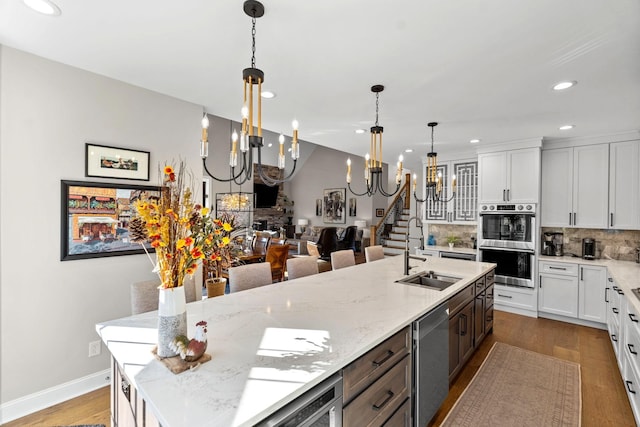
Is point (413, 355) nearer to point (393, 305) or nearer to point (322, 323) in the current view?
point (393, 305)

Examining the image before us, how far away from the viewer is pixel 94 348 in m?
2.54

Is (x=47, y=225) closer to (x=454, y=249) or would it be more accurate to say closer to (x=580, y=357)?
(x=580, y=357)

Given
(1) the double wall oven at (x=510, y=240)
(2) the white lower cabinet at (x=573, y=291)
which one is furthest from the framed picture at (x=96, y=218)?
(2) the white lower cabinet at (x=573, y=291)

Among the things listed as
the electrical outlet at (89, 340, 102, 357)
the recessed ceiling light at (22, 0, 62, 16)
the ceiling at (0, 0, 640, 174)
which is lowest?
the electrical outlet at (89, 340, 102, 357)

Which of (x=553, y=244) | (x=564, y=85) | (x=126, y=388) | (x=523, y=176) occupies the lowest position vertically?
(x=126, y=388)

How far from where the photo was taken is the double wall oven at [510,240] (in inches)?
174

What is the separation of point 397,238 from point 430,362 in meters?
7.03

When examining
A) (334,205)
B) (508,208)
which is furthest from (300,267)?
(334,205)

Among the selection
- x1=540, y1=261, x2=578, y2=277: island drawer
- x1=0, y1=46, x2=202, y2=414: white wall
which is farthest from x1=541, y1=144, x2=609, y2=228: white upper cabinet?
x1=0, y1=46, x2=202, y2=414: white wall

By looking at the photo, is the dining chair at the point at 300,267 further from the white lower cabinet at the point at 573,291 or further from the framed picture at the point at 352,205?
the framed picture at the point at 352,205

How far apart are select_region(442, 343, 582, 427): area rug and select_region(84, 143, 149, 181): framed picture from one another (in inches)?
130

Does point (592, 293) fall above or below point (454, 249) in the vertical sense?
below

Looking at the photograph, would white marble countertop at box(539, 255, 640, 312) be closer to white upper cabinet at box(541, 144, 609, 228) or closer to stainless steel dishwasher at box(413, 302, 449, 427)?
white upper cabinet at box(541, 144, 609, 228)

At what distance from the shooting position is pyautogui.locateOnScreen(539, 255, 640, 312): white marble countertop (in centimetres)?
241
